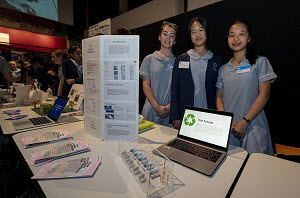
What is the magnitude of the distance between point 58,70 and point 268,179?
5.07 metres

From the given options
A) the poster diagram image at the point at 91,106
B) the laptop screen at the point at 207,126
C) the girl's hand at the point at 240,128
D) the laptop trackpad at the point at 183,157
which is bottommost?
the laptop trackpad at the point at 183,157

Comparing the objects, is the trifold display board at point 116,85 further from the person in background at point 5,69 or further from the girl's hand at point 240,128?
the person in background at point 5,69

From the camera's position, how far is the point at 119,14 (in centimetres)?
545

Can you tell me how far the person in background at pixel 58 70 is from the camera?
3346 millimetres

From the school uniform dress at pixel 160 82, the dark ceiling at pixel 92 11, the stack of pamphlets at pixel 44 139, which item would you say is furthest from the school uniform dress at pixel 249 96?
the dark ceiling at pixel 92 11

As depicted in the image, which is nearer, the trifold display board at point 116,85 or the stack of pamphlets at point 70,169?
the stack of pamphlets at point 70,169

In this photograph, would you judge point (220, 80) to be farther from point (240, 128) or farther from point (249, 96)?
point (240, 128)

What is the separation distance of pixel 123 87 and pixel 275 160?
1015 millimetres

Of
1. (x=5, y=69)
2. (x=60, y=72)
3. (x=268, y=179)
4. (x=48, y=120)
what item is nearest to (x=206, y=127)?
(x=268, y=179)

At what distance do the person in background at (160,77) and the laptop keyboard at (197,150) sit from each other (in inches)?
28.3

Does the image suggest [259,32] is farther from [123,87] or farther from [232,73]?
[123,87]

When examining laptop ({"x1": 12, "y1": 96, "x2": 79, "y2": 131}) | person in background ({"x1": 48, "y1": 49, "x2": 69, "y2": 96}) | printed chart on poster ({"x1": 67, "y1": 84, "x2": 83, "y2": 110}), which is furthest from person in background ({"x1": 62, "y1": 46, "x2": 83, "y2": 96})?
laptop ({"x1": 12, "y1": 96, "x2": 79, "y2": 131})

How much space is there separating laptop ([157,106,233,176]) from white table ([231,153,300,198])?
13 cm

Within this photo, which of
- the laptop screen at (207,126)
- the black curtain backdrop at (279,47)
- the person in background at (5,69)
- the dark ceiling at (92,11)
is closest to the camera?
the laptop screen at (207,126)
